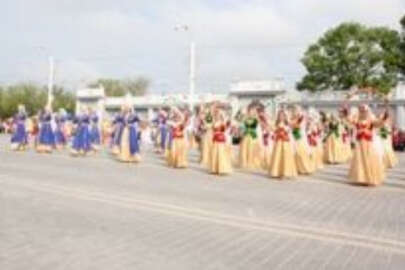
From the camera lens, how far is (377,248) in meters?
8.63

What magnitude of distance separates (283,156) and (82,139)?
32.3 ft

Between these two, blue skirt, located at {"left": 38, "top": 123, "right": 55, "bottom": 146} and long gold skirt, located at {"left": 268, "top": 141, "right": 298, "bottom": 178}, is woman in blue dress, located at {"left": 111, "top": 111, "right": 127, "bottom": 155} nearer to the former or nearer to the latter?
blue skirt, located at {"left": 38, "top": 123, "right": 55, "bottom": 146}

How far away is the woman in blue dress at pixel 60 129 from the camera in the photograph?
29.1 meters

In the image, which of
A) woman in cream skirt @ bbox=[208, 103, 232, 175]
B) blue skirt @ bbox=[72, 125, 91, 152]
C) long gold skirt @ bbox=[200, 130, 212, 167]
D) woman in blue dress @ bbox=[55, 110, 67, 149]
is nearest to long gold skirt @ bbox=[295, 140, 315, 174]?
woman in cream skirt @ bbox=[208, 103, 232, 175]

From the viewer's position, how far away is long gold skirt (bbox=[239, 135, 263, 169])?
21.2 metres

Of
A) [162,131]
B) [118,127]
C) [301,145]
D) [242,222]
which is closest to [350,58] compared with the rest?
[162,131]

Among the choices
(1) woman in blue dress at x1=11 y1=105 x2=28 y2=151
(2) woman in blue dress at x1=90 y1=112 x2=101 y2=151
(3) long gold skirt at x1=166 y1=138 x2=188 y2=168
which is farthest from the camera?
(1) woman in blue dress at x1=11 y1=105 x2=28 y2=151

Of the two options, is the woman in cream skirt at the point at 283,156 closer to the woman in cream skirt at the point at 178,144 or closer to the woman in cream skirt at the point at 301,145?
the woman in cream skirt at the point at 301,145

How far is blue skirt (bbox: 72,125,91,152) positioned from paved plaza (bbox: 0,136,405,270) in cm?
820

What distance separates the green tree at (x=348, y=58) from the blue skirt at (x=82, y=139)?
146 feet

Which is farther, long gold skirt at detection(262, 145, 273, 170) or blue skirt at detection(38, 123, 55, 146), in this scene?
blue skirt at detection(38, 123, 55, 146)

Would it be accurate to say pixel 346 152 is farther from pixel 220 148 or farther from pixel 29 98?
pixel 29 98

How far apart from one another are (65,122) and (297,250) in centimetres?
2273

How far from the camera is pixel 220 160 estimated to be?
1830 centimetres
